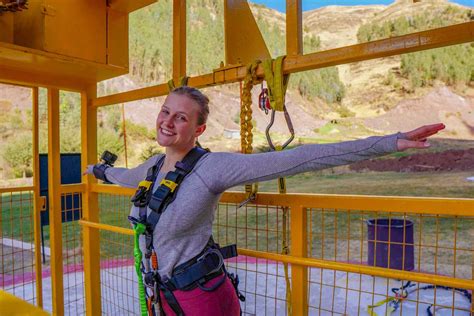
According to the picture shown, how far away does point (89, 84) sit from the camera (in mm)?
3125

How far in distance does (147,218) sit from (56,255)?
1.92m

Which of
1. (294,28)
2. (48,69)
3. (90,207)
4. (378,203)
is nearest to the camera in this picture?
(378,203)

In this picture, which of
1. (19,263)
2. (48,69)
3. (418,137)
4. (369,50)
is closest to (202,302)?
(418,137)

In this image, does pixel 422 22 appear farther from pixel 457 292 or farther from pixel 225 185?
pixel 225 185

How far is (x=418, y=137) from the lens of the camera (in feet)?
4.24

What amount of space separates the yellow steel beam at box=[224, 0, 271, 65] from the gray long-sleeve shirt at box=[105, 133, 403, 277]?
33.4 inches

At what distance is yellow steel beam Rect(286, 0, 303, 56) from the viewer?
197 centimetres

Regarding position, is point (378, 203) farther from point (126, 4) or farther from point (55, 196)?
point (55, 196)

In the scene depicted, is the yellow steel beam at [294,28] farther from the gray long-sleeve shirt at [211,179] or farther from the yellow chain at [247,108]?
the gray long-sleeve shirt at [211,179]

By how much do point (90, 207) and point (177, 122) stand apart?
189cm

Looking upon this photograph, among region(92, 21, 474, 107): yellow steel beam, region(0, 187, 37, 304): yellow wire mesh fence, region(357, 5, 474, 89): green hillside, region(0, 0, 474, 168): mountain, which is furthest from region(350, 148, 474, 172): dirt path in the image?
region(92, 21, 474, 107): yellow steel beam

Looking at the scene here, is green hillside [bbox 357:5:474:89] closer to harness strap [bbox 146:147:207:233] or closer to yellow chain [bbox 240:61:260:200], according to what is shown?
yellow chain [bbox 240:61:260:200]

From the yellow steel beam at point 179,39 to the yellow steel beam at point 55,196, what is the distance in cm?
114

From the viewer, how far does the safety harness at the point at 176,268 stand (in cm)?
157
